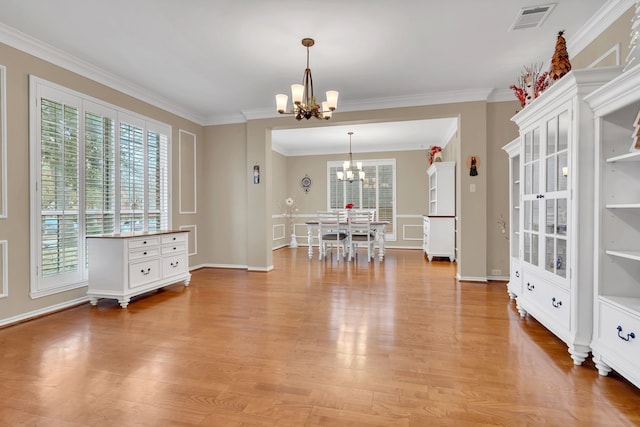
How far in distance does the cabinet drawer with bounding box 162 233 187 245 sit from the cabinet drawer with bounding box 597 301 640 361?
4.39 meters

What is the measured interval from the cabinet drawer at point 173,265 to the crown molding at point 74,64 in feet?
7.55

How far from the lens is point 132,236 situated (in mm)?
3602

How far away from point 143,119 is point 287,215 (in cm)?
508

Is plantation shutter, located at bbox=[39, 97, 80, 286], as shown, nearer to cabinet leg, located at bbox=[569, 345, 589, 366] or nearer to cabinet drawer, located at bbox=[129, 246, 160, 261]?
cabinet drawer, located at bbox=[129, 246, 160, 261]

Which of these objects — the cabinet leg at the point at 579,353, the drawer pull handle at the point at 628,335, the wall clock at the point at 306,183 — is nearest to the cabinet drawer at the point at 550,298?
the cabinet leg at the point at 579,353

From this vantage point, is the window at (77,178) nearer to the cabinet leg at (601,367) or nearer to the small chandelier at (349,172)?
the small chandelier at (349,172)

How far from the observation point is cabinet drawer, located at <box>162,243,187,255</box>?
4.19 metres

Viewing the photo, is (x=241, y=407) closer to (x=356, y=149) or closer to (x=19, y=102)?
(x=19, y=102)

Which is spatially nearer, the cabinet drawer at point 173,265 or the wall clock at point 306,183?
the cabinet drawer at point 173,265

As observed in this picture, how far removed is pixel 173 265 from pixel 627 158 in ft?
15.3

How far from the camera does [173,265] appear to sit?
14.2 feet

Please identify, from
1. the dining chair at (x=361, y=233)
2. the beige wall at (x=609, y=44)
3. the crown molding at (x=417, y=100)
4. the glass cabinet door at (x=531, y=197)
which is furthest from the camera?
the dining chair at (x=361, y=233)

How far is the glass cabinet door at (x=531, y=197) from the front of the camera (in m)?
2.86

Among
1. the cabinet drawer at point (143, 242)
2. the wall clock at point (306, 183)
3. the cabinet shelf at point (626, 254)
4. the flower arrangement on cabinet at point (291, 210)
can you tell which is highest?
the wall clock at point (306, 183)
